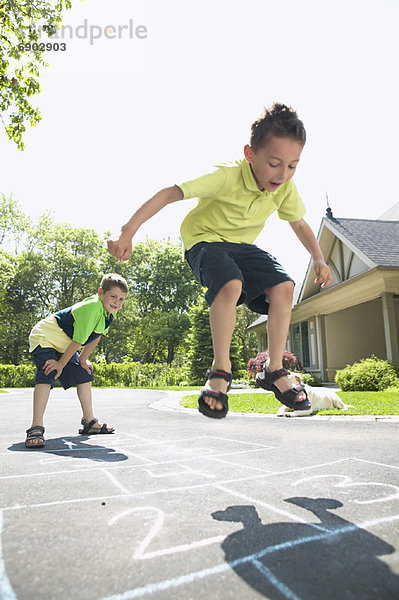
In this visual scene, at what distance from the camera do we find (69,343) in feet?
14.8

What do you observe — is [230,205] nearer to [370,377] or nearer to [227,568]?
[227,568]

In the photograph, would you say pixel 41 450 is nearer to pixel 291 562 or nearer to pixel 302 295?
pixel 291 562

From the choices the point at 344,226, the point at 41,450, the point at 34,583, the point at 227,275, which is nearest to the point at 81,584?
the point at 34,583

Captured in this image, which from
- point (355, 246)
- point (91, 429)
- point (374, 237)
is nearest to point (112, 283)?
point (91, 429)

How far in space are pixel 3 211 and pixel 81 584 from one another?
139ft

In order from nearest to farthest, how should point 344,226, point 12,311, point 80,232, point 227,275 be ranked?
point 227,275 → point 344,226 → point 12,311 → point 80,232

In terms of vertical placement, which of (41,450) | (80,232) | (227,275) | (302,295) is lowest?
(41,450)

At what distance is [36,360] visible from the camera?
4398 mm

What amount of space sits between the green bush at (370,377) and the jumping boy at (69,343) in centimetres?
863

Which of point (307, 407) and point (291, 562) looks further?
point (307, 407)

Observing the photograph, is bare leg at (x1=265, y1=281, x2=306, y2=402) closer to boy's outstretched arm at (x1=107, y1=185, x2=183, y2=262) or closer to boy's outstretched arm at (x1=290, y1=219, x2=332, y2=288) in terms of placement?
boy's outstretched arm at (x1=290, y1=219, x2=332, y2=288)

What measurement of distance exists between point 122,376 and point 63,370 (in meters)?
21.3

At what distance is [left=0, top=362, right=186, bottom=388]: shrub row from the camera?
80.9ft

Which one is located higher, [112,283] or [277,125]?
[277,125]
